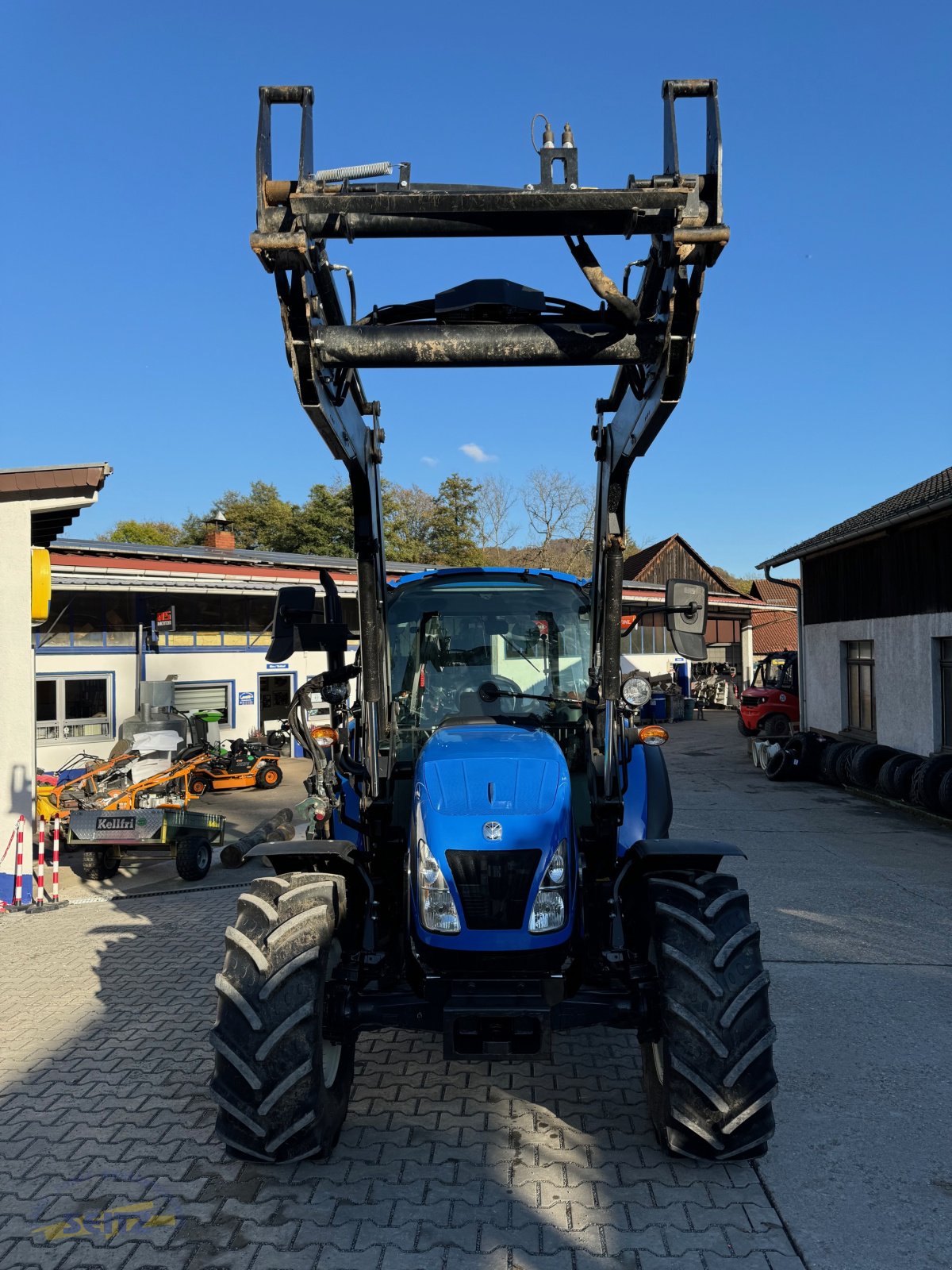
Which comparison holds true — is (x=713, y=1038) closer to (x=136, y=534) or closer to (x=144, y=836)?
(x=144, y=836)

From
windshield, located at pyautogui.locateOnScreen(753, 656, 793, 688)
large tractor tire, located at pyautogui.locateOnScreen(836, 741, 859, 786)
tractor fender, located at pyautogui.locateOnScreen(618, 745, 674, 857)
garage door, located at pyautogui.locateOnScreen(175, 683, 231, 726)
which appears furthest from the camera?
windshield, located at pyautogui.locateOnScreen(753, 656, 793, 688)

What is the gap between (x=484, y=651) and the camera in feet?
16.1

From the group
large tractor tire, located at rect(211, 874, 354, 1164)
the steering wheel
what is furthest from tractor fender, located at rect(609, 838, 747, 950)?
large tractor tire, located at rect(211, 874, 354, 1164)

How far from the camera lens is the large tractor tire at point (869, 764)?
15.1 metres

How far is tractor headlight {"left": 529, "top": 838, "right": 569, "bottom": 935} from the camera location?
3584mm

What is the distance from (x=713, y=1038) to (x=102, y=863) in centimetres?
816

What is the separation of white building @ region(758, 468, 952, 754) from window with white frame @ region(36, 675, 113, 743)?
13463mm

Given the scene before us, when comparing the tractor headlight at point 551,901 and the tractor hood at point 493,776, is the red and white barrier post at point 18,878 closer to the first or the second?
the tractor hood at point 493,776

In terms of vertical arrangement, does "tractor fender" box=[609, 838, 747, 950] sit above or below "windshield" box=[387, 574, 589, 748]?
below

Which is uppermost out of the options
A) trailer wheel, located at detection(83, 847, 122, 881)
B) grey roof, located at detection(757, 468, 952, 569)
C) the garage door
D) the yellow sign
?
grey roof, located at detection(757, 468, 952, 569)

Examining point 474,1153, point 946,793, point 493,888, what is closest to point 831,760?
point 946,793

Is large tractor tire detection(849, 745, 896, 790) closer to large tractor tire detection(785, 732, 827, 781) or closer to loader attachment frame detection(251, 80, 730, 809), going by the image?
large tractor tire detection(785, 732, 827, 781)

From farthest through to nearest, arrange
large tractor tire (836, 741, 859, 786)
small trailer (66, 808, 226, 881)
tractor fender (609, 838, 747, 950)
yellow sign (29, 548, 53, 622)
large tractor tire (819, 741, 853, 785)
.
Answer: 1. large tractor tire (819, 741, 853, 785)
2. large tractor tire (836, 741, 859, 786)
3. small trailer (66, 808, 226, 881)
4. yellow sign (29, 548, 53, 622)
5. tractor fender (609, 838, 747, 950)

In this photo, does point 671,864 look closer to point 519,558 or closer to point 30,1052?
point 30,1052
